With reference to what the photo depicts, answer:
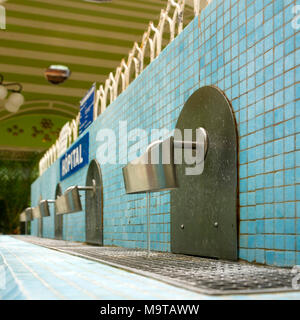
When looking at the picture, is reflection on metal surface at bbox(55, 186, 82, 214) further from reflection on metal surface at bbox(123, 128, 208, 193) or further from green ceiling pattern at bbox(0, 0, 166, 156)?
green ceiling pattern at bbox(0, 0, 166, 156)

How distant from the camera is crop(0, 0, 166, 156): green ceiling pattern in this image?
22.0 feet

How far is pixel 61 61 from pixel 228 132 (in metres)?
6.98

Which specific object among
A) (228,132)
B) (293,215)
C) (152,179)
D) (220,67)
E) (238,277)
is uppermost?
(220,67)

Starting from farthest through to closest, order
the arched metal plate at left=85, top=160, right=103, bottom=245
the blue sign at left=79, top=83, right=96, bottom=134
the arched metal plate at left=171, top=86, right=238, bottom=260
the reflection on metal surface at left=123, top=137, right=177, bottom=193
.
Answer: the blue sign at left=79, top=83, right=96, bottom=134 → the arched metal plate at left=85, top=160, right=103, bottom=245 → the arched metal plate at left=171, top=86, right=238, bottom=260 → the reflection on metal surface at left=123, top=137, right=177, bottom=193

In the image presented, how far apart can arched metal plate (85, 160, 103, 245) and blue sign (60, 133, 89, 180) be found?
0.34 meters

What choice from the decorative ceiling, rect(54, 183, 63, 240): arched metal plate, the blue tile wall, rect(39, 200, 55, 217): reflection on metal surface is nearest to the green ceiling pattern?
the decorative ceiling

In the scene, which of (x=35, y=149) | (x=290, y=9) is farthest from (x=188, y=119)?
(x=35, y=149)

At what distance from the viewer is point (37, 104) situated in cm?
1124

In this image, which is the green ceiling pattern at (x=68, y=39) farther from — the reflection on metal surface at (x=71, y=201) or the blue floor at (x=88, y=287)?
the blue floor at (x=88, y=287)

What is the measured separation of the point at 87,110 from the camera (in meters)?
5.29

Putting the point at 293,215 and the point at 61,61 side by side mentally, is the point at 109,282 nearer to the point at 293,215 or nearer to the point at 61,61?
the point at 293,215

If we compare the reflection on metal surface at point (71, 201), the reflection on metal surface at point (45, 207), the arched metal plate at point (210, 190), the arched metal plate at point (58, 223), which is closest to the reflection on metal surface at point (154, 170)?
the arched metal plate at point (210, 190)

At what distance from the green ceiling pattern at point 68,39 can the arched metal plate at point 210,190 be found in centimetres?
436

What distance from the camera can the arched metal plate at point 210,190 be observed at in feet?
6.73
